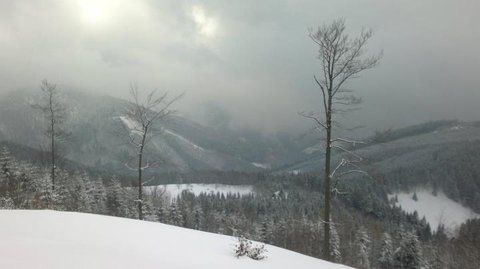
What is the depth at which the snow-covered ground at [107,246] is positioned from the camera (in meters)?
6.17

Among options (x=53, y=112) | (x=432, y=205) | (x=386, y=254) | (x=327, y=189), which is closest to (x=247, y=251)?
(x=327, y=189)

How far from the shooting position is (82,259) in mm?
6215

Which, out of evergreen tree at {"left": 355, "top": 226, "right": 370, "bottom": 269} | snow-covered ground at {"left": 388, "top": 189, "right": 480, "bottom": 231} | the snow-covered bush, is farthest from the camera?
snow-covered ground at {"left": 388, "top": 189, "right": 480, "bottom": 231}

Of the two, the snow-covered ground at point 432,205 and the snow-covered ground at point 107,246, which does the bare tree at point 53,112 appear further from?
the snow-covered ground at point 432,205

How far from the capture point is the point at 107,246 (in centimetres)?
785

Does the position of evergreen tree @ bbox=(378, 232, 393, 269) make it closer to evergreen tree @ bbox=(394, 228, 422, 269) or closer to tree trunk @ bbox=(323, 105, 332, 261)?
evergreen tree @ bbox=(394, 228, 422, 269)

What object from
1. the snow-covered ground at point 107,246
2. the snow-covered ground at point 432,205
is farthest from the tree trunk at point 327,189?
the snow-covered ground at point 432,205

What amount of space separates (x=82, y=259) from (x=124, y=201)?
197 ft

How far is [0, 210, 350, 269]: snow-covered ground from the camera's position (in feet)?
20.2

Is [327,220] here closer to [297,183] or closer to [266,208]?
[266,208]

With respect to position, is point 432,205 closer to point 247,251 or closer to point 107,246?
point 247,251

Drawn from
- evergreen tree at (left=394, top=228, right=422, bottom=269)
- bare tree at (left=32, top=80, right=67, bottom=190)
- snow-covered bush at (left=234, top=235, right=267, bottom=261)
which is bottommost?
evergreen tree at (left=394, top=228, right=422, bottom=269)

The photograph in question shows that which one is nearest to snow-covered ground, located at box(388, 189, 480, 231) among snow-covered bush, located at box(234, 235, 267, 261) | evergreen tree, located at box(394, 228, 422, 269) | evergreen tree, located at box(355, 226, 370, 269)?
evergreen tree, located at box(355, 226, 370, 269)

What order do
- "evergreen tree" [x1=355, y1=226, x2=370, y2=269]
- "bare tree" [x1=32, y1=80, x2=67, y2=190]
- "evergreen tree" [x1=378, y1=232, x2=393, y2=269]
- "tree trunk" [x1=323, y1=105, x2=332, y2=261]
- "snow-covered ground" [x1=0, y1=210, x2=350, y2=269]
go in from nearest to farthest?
"snow-covered ground" [x1=0, y1=210, x2=350, y2=269]
"tree trunk" [x1=323, y1=105, x2=332, y2=261]
"bare tree" [x1=32, y1=80, x2=67, y2=190]
"evergreen tree" [x1=378, y1=232, x2=393, y2=269]
"evergreen tree" [x1=355, y1=226, x2=370, y2=269]
